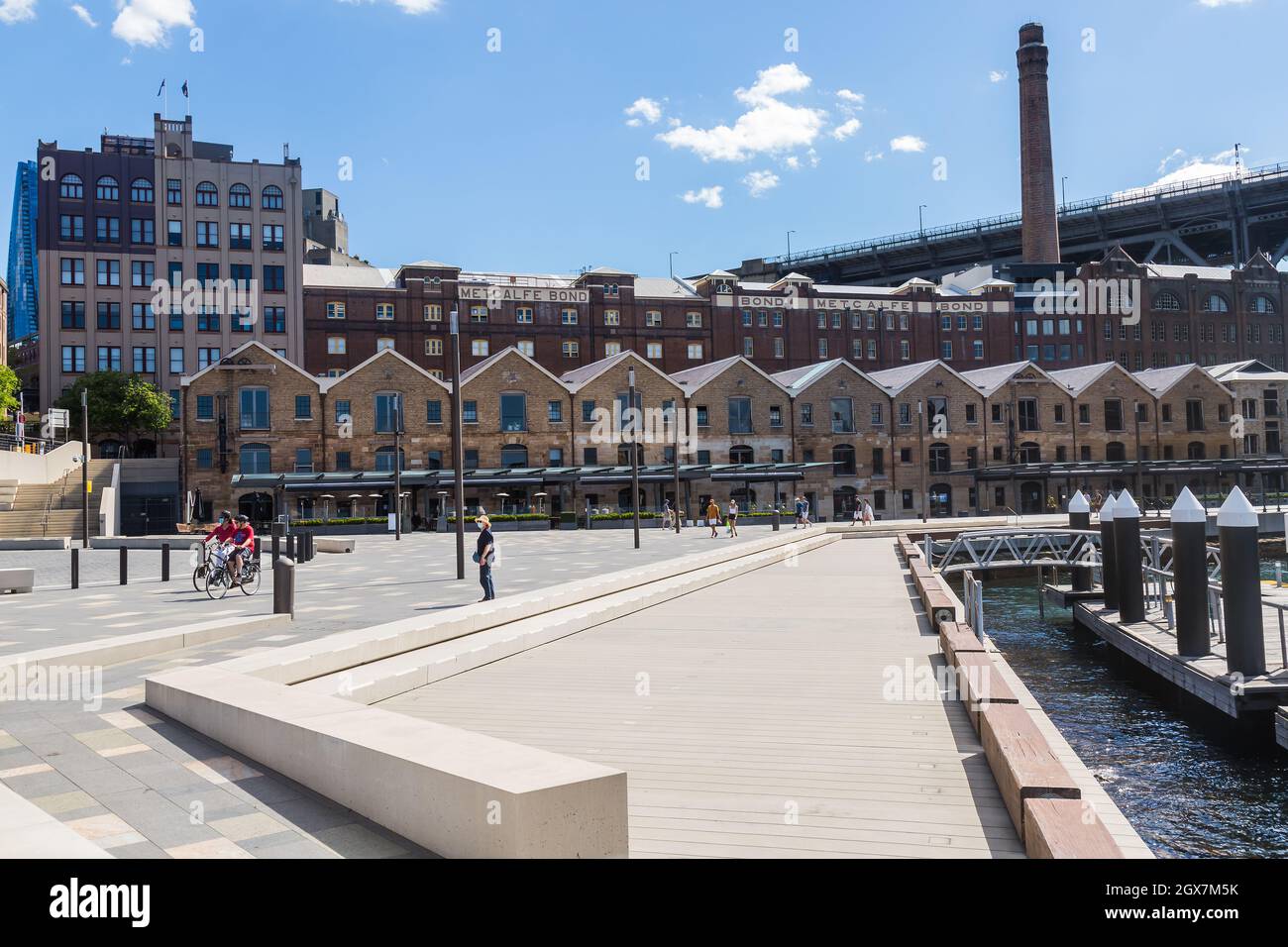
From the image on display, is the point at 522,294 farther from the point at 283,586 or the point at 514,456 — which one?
the point at 283,586

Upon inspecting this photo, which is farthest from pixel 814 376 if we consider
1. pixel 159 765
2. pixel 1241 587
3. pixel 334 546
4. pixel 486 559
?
pixel 159 765

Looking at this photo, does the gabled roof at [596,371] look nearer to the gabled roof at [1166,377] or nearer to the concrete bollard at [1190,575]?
the gabled roof at [1166,377]

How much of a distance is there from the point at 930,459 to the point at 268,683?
63815mm

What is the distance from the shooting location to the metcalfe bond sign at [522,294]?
249 feet

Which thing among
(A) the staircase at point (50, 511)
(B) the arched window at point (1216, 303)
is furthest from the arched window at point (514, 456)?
(B) the arched window at point (1216, 303)

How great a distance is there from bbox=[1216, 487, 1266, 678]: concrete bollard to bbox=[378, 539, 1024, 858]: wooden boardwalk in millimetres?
4702

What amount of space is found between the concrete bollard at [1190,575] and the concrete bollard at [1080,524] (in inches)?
545

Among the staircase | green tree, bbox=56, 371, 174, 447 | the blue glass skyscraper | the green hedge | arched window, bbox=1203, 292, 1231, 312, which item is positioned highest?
the blue glass skyscraper

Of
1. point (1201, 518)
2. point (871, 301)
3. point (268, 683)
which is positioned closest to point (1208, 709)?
point (1201, 518)

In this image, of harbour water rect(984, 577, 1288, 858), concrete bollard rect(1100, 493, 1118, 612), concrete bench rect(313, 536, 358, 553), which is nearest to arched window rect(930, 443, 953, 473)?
concrete bollard rect(1100, 493, 1118, 612)

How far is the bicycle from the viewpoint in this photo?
1900 cm

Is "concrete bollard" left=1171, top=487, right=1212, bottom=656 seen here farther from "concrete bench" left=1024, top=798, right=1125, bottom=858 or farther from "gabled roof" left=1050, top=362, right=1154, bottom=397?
"gabled roof" left=1050, top=362, right=1154, bottom=397

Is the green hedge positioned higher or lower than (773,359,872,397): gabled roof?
lower

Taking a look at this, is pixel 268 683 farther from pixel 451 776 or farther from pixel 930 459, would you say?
pixel 930 459
